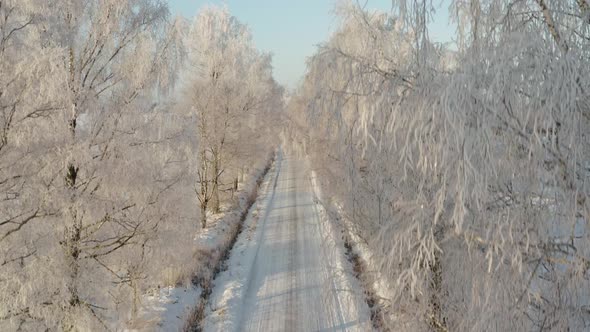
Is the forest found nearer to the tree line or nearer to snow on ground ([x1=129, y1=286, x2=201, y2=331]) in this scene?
the tree line

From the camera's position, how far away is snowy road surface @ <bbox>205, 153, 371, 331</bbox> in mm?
9595

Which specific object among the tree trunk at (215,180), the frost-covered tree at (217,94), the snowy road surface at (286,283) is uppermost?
the frost-covered tree at (217,94)

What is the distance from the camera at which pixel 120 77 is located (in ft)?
25.1

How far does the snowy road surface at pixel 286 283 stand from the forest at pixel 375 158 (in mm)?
1049

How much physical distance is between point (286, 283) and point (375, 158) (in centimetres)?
884

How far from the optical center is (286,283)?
40.7 feet

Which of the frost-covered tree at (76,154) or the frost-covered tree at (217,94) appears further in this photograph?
the frost-covered tree at (217,94)

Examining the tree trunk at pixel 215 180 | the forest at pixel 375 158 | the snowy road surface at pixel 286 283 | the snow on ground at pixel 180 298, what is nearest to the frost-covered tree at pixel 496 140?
the forest at pixel 375 158

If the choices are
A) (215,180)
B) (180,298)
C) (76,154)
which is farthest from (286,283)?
(215,180)

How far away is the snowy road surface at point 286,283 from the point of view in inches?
378

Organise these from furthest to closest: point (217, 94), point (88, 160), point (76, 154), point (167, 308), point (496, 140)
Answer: point (217, 94), point (167, 308), point (88, 160), point (76, 154), point (496, 140)

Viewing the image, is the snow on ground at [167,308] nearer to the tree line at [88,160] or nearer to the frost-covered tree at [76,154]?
the tree line at [88,160]

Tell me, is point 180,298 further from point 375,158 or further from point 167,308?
point 375,158

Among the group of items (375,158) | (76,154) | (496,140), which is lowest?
(375,158)
